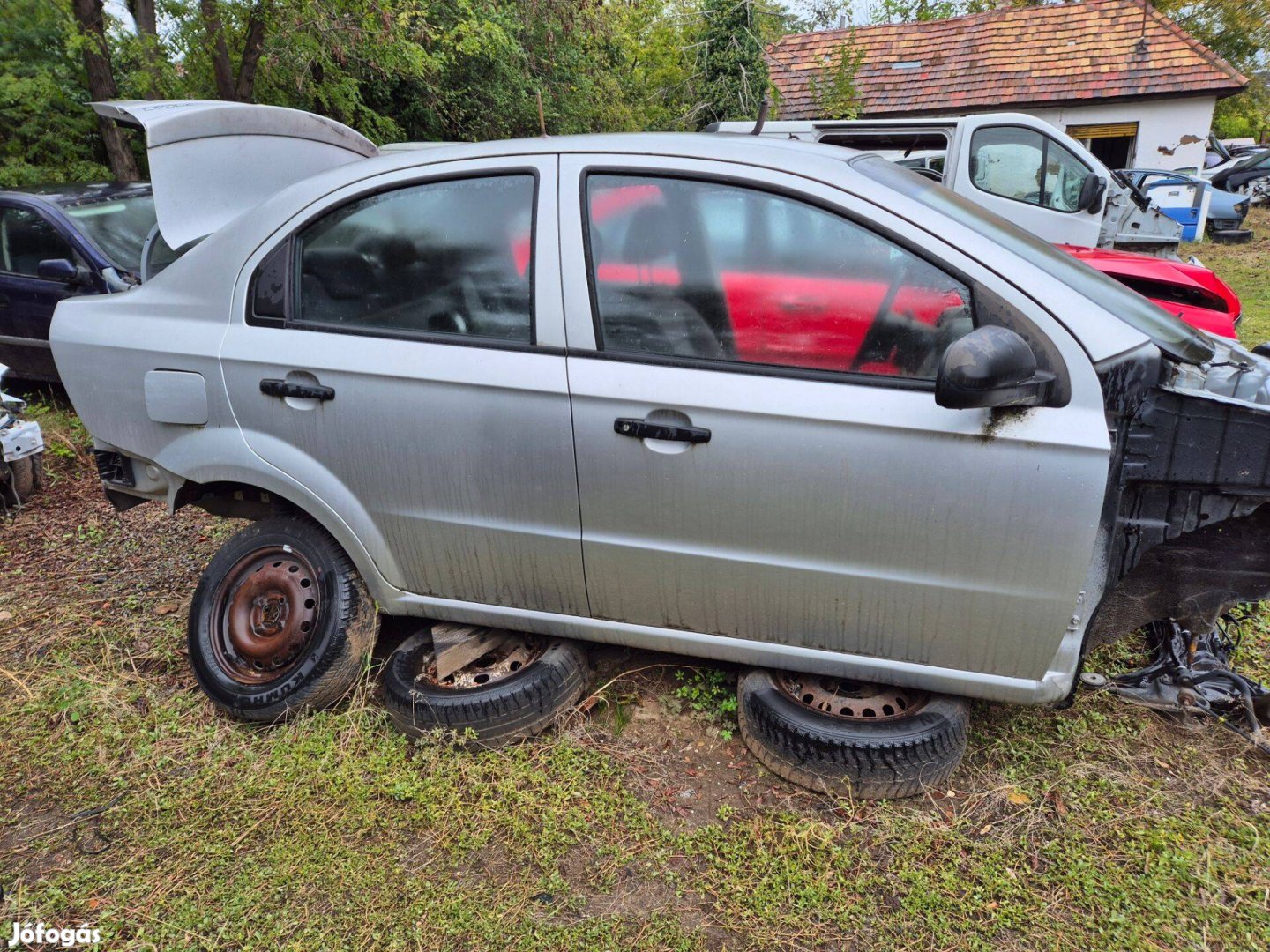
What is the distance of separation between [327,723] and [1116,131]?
1752 cm

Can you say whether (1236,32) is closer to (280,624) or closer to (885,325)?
(885,325)

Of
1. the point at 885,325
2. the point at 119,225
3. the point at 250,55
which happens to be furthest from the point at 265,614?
the point at 250,55

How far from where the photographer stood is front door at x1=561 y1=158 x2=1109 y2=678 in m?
2.20

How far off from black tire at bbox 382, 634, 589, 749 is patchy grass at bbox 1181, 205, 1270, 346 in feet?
25.3

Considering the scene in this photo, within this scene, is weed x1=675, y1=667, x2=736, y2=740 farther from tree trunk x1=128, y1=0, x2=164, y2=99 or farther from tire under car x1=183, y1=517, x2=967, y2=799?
tree trunk x1=128, y1=0, x2=164, y2=99

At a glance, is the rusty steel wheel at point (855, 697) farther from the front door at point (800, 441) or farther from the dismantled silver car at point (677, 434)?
the front door at point (800, 441)

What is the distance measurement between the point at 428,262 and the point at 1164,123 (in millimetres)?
16907

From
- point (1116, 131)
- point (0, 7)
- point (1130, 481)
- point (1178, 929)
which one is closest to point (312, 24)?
point (0, 7)

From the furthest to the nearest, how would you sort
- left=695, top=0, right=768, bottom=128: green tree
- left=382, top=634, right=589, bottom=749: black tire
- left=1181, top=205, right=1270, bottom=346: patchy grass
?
left=695, top=0, right=768, bottom=128: green tree, left=1181, top=205, right=1270, bottom=346: patchy grass, left=382, top=634, right=589, bottom=749: black tire

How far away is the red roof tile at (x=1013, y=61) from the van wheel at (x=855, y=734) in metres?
15.6

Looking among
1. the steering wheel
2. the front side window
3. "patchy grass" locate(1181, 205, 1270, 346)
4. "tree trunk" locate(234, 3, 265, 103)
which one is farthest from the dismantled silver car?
"tree trunk" locate(234, 3, 265, 103)

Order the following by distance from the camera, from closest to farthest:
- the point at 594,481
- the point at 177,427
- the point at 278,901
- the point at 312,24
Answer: the point at 278,901
the point at 594,481
the point at 177,427
the point at 312,24

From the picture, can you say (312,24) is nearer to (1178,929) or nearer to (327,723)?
(327,723)

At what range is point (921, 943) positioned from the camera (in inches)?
83.4
